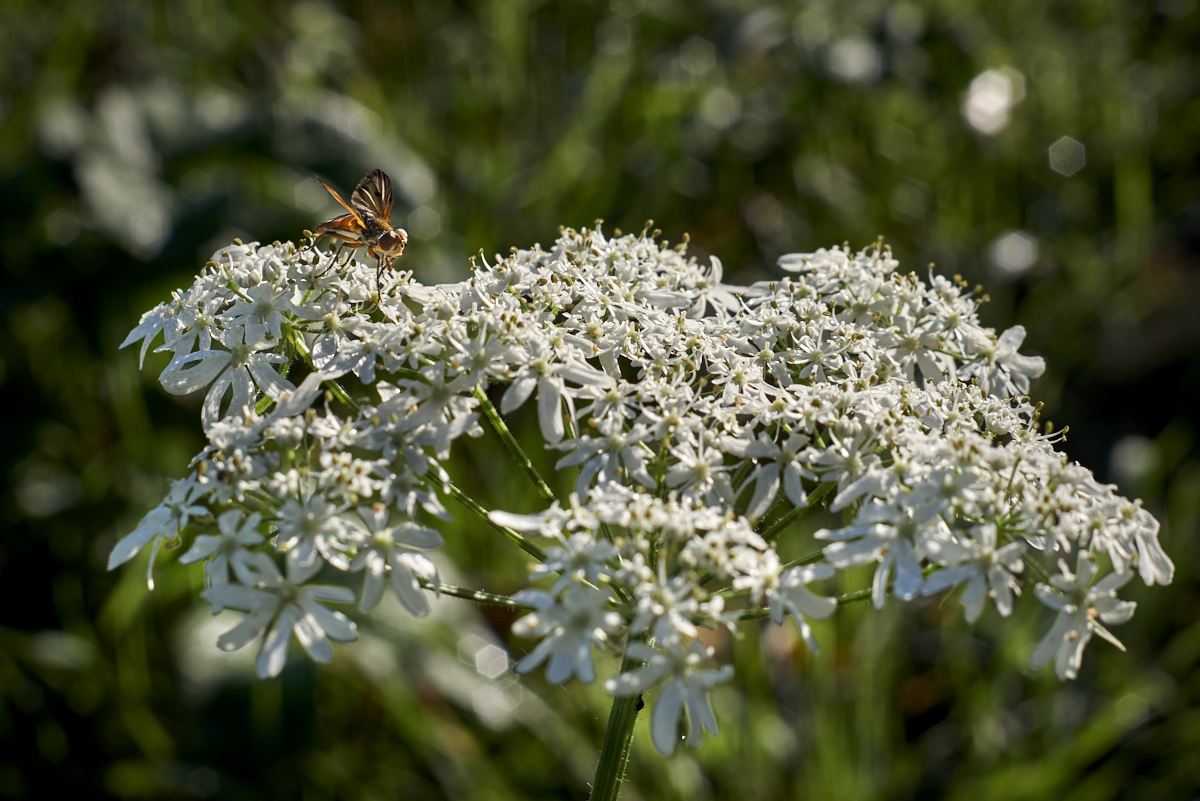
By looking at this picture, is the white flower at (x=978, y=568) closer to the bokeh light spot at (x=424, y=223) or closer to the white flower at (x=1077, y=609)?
the white flower at (x=1077, y=609)

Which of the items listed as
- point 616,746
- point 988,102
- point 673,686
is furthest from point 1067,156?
point 673,686

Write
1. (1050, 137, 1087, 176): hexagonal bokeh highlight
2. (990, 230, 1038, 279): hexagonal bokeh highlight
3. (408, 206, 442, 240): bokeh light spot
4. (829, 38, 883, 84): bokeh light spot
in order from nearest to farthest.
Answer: (408, 206, 442, 240): bokeh light spot < (829, 38, 883, 84): bokeh light spot < (990, 230, 1038, 279): hexagonal bokeh highlight < (1050, 137, 1087, 176): hexagonal bokeh highlight

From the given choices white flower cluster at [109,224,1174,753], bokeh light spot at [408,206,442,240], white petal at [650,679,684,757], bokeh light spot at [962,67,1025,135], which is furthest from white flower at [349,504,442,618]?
bokeh light spot at [962,67,1025,135]

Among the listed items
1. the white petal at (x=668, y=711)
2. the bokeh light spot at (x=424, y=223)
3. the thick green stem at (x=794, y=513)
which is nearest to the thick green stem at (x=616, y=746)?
the white petal at (x=668, y=711)

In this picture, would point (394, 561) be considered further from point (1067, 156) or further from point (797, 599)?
point (1067, 156)

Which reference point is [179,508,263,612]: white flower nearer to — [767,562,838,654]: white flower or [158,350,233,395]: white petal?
[158,350,233,395]: white petal

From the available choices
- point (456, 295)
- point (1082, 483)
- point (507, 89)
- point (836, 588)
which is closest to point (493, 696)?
point (836, 588)
